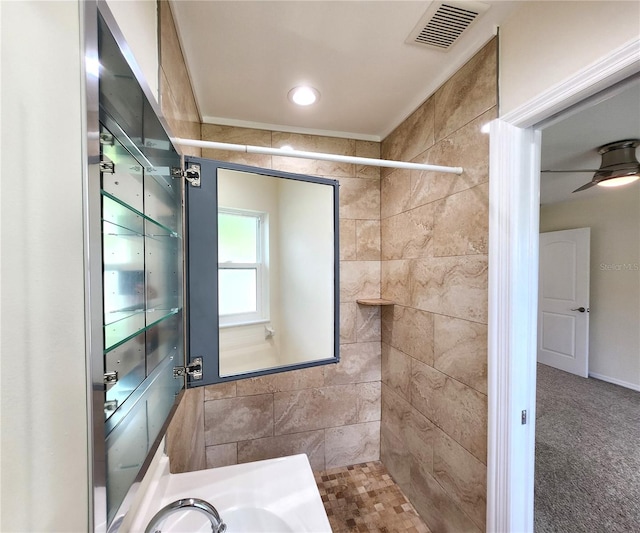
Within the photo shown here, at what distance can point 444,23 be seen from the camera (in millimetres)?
1091

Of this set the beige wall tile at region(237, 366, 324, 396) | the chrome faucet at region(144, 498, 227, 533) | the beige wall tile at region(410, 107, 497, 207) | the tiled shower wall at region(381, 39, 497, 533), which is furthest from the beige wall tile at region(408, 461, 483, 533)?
the beige wall tile at region(410, 107, 497, 207)

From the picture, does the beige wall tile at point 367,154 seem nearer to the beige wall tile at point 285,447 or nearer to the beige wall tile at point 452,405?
the beige wall tile at point 452,405

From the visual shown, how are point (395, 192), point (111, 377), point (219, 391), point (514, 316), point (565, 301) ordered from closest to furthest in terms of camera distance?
point (111, 377)
point (514, 316)
point (219, 391)
point (395, 192)
point (565, 301)

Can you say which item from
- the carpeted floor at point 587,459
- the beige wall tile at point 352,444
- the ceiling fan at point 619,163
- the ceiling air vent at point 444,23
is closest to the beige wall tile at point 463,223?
the ceiling air vent at point 444,23

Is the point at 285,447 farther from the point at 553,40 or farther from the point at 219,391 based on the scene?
the point at 553,40

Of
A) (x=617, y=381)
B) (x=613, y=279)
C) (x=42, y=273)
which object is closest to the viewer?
(x=42, y=273)

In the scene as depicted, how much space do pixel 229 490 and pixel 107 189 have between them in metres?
1.01

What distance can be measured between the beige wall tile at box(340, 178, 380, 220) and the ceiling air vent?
2.88 feet

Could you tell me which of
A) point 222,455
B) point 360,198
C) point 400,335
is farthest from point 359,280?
point 222,455

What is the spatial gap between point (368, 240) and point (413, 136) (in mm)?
717

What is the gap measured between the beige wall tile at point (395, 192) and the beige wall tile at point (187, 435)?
5.10 feet

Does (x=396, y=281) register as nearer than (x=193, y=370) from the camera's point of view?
No

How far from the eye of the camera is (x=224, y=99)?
1575 millimetres

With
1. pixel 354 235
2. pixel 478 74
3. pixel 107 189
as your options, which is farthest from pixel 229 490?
pixel 478 74
